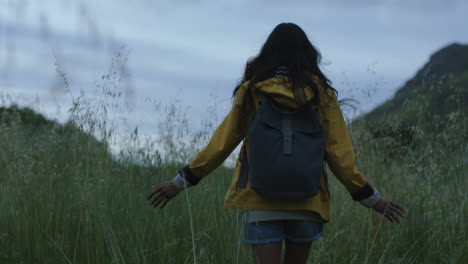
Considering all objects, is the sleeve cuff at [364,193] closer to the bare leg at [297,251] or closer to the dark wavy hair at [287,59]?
the bare leg at [297,251]

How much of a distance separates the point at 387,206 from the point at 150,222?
1401 mm

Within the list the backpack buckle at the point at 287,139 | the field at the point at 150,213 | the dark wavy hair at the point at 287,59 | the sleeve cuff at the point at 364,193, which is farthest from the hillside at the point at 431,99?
the backpack buckle at the point at 287,139

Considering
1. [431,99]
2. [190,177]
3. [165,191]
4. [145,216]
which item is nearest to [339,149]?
[190,177]

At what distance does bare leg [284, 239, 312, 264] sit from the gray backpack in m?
0.25

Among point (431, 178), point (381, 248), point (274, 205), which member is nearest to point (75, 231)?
point (274, 205)

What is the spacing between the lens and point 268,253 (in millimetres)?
2330

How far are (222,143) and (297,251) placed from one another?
61cm

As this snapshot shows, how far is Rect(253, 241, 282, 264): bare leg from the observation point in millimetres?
2330

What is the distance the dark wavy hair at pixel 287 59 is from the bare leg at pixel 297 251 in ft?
2.15

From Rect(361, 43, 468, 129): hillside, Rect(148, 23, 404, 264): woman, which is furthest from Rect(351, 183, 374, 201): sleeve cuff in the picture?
Rect(361, 43, 468, 129): hillside

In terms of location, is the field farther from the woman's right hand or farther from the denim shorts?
the woman's right hand

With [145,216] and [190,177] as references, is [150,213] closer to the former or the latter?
[145,216]

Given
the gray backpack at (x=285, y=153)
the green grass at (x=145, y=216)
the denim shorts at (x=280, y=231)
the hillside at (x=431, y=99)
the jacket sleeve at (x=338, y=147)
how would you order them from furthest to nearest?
1. the hillside at (x=431, y=99)
2. the green grass at (x=145, y=216)
3. the jacket sleeve at (x=338, y=147)
4. the denim shorts at (x=280, y=231)
5. the gray backpack at (x=285, y=153)

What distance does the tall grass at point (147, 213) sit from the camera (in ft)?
9.46
